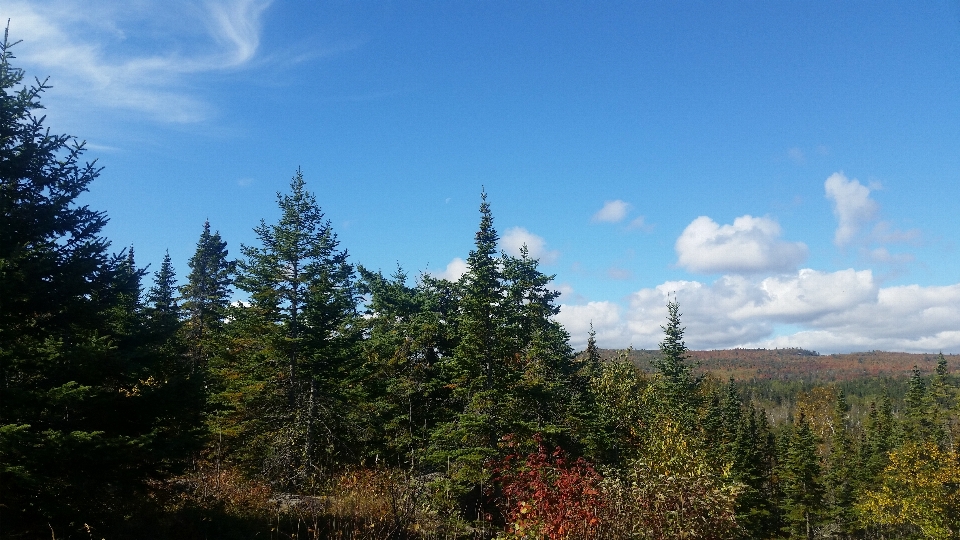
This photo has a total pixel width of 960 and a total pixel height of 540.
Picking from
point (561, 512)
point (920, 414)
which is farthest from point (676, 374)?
point (920, 414)

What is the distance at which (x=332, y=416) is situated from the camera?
70.3 ft

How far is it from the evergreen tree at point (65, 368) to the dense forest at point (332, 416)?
5cm

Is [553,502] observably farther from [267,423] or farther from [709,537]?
[267,423]

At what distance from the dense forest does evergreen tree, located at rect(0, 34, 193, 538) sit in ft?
0.15

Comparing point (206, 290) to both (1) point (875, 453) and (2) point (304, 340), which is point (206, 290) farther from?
(1) point (875, 453)

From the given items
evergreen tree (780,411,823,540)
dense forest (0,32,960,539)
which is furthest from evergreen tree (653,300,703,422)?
evergreen tree (780,411,823,540)

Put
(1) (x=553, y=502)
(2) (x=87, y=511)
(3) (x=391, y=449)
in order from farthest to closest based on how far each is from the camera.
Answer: (3) (x=391, y=449) → (2) (x=87, y=511) → (1) (x=553, y=502)

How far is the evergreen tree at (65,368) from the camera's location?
8352 millimetres

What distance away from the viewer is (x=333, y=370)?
72.9 feet

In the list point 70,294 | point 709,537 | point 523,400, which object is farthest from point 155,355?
point 523,400

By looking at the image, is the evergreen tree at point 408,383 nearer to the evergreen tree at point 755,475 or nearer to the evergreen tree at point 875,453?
the evergreen tree at point 755,475

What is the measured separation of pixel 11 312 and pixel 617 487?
10759mm

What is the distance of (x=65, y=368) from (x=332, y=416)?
1322cm

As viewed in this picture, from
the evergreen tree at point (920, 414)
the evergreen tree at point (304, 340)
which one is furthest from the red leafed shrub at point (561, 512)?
the evergreen tree at point (920, 414)
